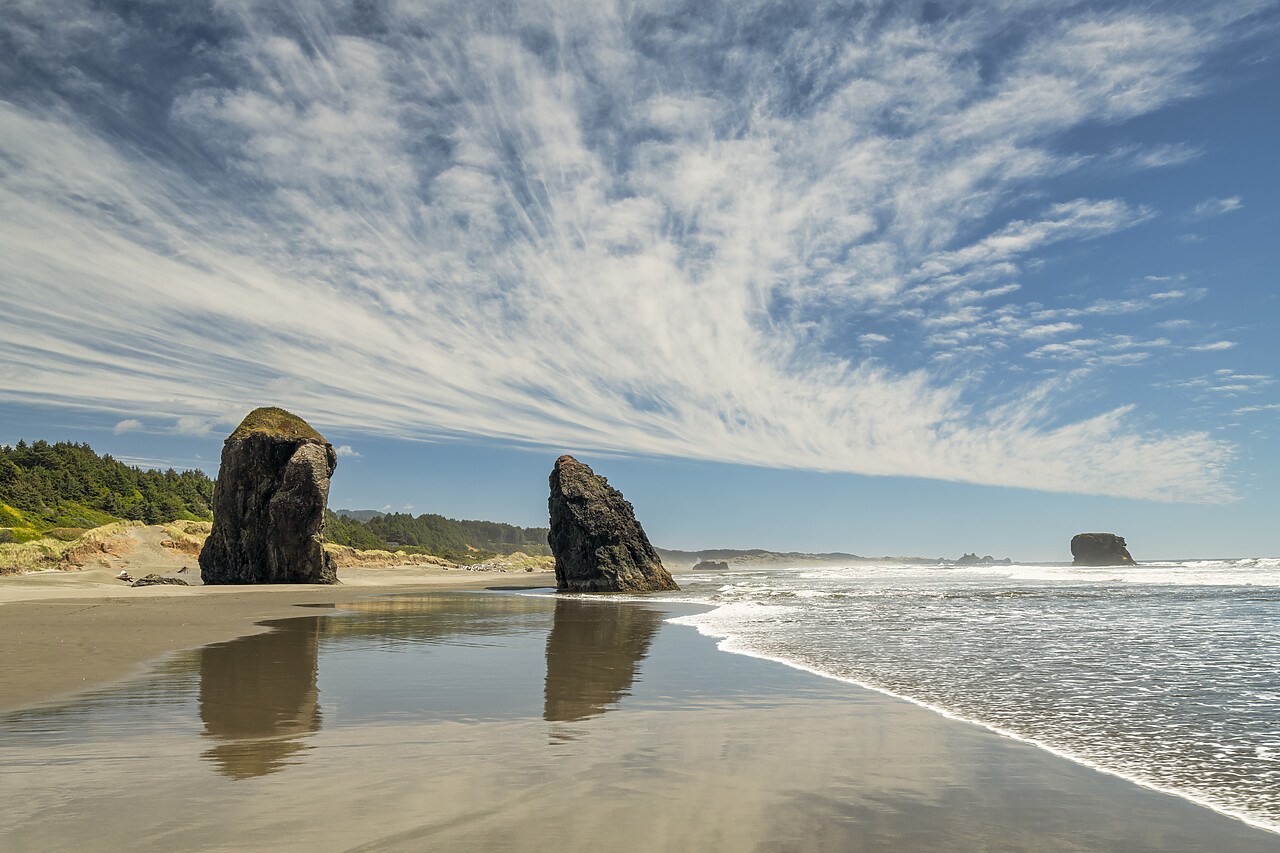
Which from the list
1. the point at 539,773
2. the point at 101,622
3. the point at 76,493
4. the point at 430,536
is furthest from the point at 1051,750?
the point at 430,536

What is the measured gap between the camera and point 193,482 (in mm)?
94938

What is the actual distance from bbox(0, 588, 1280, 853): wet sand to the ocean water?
751 mm

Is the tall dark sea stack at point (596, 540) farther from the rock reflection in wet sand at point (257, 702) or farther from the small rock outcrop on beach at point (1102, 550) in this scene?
the small rock outcrop on beach at point (1102, 550)

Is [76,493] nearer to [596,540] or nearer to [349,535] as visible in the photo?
[349,535]

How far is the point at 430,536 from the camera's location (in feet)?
438

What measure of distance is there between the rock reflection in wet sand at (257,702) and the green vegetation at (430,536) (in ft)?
234

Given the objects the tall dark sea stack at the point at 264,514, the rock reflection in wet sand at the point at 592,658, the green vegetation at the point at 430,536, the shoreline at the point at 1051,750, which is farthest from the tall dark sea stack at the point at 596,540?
the green vegetation at the point at 430,536

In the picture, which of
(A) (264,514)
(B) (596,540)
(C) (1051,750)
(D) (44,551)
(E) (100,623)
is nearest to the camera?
(C) (1051,750)

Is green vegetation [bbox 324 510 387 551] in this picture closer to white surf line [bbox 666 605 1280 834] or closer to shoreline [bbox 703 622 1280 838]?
white surf line [bbox 666 605 1280 834]

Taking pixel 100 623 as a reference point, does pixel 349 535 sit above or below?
below

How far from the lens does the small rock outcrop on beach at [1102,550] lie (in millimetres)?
120750

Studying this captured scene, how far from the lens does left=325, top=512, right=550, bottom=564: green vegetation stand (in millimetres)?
99688

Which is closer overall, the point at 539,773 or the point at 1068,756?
the point at 539,773

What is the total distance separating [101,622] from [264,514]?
25.9 m
